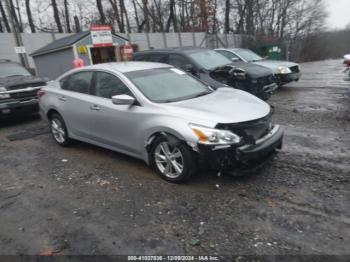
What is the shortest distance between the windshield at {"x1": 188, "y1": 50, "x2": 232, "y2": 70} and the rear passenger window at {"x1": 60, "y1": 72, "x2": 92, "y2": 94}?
3.66m

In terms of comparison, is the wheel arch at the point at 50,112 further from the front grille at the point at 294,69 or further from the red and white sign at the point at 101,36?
the red and white sign at the point at 101,36

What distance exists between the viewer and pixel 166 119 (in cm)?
385

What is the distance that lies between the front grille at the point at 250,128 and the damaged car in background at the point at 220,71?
4.10 m

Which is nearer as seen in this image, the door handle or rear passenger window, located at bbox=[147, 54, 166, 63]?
the door handle

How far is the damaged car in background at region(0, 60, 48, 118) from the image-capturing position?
755 centimetres

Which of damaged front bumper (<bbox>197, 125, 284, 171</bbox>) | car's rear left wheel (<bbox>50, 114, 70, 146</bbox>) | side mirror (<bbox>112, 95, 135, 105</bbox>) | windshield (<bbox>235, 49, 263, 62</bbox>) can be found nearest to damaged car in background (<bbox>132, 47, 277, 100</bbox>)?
windshield (<bbox>235, 49, 263, 62</bbox>)

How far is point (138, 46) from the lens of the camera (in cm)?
2325

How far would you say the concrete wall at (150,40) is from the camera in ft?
53.9

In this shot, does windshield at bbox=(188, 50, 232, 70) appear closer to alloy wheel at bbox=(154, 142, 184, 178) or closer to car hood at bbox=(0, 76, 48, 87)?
car hood at bbox=(0, 76, 48, 87)

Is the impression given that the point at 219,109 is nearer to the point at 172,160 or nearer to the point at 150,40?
the point at 172,160

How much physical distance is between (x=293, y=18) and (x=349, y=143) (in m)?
34.3

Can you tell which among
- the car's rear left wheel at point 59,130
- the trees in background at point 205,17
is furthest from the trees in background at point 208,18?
the car's rear left wheel at point 59,130

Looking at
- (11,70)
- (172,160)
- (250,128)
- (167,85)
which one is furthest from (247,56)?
(172,160)

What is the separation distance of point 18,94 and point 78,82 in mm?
3359
